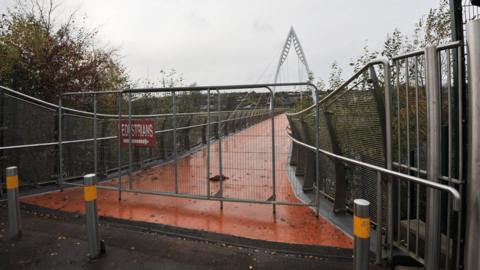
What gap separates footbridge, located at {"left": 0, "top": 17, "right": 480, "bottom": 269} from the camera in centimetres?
234

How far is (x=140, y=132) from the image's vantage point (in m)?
4.85

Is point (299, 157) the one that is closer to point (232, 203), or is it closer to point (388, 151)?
point (232, 203)

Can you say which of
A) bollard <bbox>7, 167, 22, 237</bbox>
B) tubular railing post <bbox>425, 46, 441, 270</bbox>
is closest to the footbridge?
tubular railing post <bbox>425, 46, 441, 270</bbox>

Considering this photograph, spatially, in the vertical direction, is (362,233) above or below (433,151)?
below

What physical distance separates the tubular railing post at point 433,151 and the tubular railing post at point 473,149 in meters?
0.24

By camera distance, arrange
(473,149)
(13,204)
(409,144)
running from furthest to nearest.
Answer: (13,204)
(409,144)
(473,149)

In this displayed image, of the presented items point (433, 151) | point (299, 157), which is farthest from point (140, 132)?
point (433, 151)

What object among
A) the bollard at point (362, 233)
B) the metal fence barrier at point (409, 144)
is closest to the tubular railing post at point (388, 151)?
the metal fence barrier at point (409, 144)

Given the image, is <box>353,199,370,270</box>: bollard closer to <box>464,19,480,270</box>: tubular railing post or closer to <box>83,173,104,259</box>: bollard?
<box>464,19,480,270</box>: tubular railing post

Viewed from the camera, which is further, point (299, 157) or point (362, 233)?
point (299, 157)

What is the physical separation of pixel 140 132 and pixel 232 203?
1.82 meters

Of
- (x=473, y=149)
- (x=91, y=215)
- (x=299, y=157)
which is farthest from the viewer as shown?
(x=299, y=157)

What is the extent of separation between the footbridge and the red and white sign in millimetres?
20

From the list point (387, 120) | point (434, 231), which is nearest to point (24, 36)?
point (387, 120)
